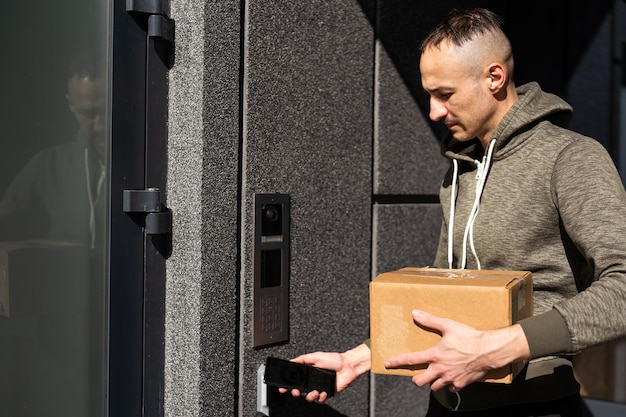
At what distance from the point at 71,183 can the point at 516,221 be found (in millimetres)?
1077

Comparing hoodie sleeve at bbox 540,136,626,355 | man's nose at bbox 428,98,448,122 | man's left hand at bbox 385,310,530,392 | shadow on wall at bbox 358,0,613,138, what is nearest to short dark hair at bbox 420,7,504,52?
man's nose at bbox 428,98,448,122

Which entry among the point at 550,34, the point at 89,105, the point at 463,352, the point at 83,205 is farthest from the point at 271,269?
the point at 550,34

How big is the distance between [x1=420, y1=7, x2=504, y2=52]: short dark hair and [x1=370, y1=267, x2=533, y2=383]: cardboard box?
51cm

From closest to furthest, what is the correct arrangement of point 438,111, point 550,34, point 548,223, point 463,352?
point 463,352 < point 548,223 < point 438,111 < point 550,34

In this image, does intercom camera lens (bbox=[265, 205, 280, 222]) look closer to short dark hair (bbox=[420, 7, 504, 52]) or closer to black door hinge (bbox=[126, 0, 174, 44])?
black door hinge (bbox=[126, 0, 174, 44])

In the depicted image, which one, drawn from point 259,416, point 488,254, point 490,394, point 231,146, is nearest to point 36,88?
point 231,146

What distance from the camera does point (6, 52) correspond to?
6.18ft

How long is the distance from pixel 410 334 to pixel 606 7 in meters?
2.36

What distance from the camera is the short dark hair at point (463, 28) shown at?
1.63 metres

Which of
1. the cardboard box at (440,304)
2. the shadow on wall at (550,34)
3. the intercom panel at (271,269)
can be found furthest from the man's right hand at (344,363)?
the shadow on wall at (550,34)

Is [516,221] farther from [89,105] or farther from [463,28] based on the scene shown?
[89,105]

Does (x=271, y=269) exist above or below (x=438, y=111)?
below

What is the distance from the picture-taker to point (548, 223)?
5.08 ft

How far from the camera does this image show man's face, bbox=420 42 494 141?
1.63m
